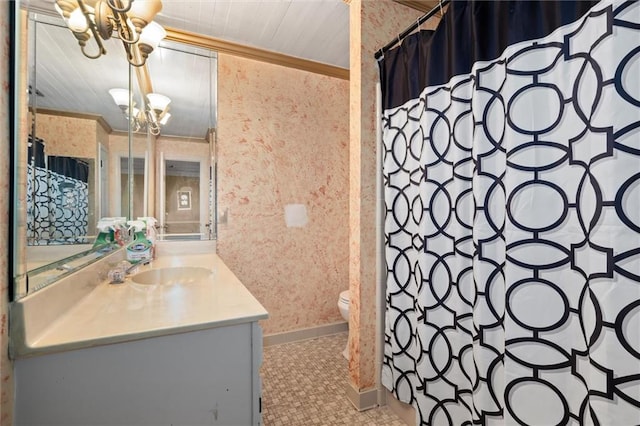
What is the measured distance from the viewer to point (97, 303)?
3.43ft

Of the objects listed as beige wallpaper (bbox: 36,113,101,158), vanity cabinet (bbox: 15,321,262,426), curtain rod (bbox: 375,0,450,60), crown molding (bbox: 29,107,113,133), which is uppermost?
curtain rod (bbox: 375,0,450,60)

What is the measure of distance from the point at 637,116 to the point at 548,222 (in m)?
0.33

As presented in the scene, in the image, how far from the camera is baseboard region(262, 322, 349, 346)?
2.39 metres

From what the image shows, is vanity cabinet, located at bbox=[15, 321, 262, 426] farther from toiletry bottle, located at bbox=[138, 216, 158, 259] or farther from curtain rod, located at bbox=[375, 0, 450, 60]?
curtain rod, located at bbox=[375, 0, 450, 60]

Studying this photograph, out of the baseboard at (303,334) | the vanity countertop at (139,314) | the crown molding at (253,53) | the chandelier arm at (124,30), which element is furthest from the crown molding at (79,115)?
the baseboard at (303,334)

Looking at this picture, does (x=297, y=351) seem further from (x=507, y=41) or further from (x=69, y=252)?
(x=507, y=41)

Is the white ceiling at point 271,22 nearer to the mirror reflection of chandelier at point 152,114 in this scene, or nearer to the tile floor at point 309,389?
the mirror reflection of chandelier at point 152,114

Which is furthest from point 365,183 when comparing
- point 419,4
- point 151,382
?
point 151,382

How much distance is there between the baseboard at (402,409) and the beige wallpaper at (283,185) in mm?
1023

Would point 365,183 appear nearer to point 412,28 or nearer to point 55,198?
point 412,28

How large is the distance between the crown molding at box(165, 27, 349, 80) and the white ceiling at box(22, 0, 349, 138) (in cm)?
5

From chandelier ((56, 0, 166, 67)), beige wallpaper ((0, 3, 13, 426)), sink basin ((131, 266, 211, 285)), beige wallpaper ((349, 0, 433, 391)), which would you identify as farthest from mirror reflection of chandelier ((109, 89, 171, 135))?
beige wallpaper ((349, 0, 433, 391))

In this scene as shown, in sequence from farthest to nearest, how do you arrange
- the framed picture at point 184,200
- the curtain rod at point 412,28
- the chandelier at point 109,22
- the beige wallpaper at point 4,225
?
the framed picture at point 184,200
the curtain rod at point 412,28
the chandelier at point 109,22
the beige wallpaper at point 4,225

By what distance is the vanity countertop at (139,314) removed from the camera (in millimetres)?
784
